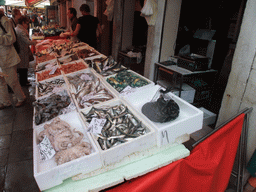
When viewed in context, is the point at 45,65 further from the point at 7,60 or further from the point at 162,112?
the point at 162,112

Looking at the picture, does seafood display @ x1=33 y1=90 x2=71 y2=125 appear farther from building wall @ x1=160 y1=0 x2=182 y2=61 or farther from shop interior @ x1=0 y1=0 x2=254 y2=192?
building wall @ x1=160 y1=0 x2=182 y2=61

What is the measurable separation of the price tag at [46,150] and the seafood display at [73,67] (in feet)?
7.20

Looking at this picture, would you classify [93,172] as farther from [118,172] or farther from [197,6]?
[197,6]

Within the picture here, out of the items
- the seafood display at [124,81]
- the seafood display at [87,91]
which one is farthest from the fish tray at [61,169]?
the seafood display at [124,81]

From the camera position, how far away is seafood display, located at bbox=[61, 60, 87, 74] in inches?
145

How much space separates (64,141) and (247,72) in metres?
2.65

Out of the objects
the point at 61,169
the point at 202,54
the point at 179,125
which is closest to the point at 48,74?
the point at 61,169

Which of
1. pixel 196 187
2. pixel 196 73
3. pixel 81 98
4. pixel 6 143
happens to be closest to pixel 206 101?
pixel 196 73

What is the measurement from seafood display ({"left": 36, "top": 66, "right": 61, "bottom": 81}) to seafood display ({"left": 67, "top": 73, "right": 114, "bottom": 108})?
0.51m

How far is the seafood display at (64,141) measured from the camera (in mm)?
1505

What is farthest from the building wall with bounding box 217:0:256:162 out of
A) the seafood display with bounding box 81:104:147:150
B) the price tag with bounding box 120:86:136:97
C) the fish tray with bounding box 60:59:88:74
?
the fish tray with bounding box 60:59:88:74

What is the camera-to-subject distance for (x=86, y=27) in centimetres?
601

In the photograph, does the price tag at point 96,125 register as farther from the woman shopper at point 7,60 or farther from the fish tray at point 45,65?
the woman shopper at point 7,60

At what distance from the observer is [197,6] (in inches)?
205
